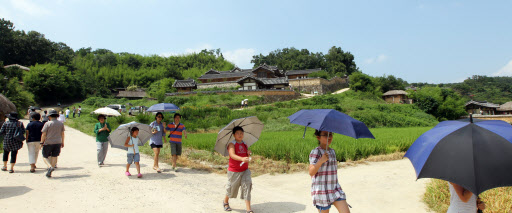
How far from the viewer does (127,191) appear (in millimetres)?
5891

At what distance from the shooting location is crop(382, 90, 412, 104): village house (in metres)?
45.2

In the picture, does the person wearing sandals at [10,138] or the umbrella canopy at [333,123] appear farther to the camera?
the person wearing sandals at [10,138]

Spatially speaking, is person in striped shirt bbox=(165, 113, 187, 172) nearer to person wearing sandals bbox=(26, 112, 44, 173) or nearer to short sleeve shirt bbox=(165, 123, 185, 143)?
short sleeve shirt bbox=(165, 123, 185, 143)

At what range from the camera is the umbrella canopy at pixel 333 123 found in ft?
10.8

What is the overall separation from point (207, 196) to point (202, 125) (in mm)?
16386

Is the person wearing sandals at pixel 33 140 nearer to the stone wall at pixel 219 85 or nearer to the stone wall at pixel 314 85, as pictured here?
the stone wall at pixel 219 85

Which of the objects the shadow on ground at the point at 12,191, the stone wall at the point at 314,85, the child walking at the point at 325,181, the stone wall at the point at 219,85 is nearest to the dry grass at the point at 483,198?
the child walking at the point at 325,181

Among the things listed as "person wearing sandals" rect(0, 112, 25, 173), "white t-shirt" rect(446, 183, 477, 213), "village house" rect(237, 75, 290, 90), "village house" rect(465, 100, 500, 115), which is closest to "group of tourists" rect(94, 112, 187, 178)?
"person wearing sandals" rect(0, 112, 25, 173)

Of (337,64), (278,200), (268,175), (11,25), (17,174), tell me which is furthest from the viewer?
(337,64)

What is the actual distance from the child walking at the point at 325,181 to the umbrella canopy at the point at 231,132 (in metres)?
1.91

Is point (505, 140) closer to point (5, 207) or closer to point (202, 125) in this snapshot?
point (5, 207)

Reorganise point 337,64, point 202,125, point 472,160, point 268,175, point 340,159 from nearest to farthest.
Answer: point 472,160 < point 268,175 < point 340,159 < point 202,125 < point 337,64

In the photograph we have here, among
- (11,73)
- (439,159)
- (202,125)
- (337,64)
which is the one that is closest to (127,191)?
(439,159)

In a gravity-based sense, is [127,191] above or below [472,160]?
below
